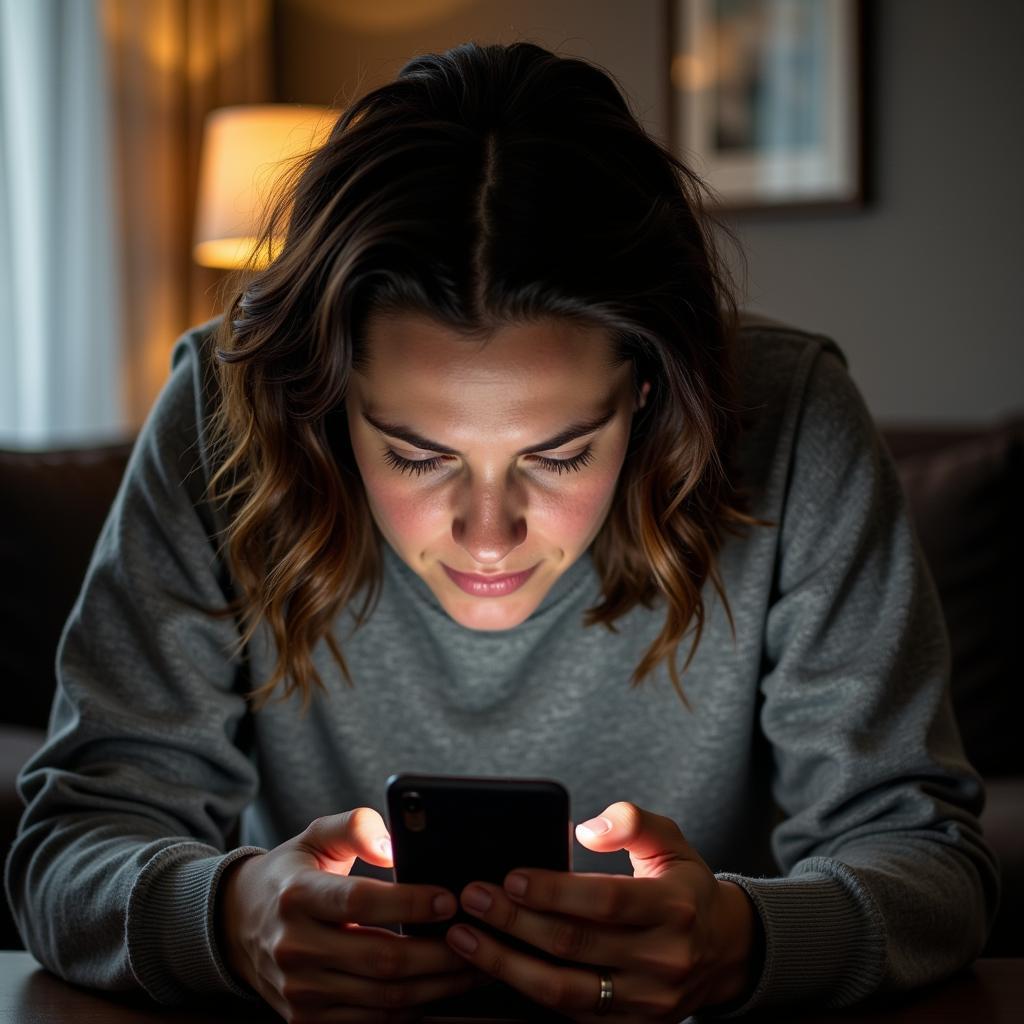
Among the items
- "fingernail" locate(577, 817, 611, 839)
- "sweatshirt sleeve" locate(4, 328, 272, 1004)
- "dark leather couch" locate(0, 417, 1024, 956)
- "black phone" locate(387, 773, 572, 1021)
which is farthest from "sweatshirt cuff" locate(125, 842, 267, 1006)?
"dark leather couch" locate(0, 417, 1024, 956)

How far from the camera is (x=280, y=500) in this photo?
1.09 m

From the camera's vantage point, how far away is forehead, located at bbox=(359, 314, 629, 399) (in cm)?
95

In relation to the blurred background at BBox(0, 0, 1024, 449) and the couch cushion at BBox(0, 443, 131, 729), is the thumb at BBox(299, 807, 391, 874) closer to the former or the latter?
the couch cushion at BBox(0, 443, 131, 729)

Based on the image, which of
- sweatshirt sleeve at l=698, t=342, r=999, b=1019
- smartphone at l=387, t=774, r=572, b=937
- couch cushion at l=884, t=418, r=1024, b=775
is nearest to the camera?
smartphone at l=387, t=774, r=572, b=937

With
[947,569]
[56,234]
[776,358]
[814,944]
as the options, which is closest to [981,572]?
[947,569]

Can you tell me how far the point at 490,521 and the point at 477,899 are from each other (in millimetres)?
305

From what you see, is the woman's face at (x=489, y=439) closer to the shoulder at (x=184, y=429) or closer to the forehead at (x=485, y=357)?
the forehead at (x=485, y=357)

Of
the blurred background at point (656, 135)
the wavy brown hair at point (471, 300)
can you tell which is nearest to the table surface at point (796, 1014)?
the wavy brown hair at point (471, 300)

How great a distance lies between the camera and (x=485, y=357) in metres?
0.95

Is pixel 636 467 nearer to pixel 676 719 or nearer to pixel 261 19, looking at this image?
pixel 676 719

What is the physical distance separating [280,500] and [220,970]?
15.9 inches

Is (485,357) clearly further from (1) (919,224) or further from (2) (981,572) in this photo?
Result: (1) (919,224)

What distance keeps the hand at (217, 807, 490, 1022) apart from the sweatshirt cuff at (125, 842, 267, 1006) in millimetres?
38

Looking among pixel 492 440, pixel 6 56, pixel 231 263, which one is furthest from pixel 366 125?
pixel 6 56
